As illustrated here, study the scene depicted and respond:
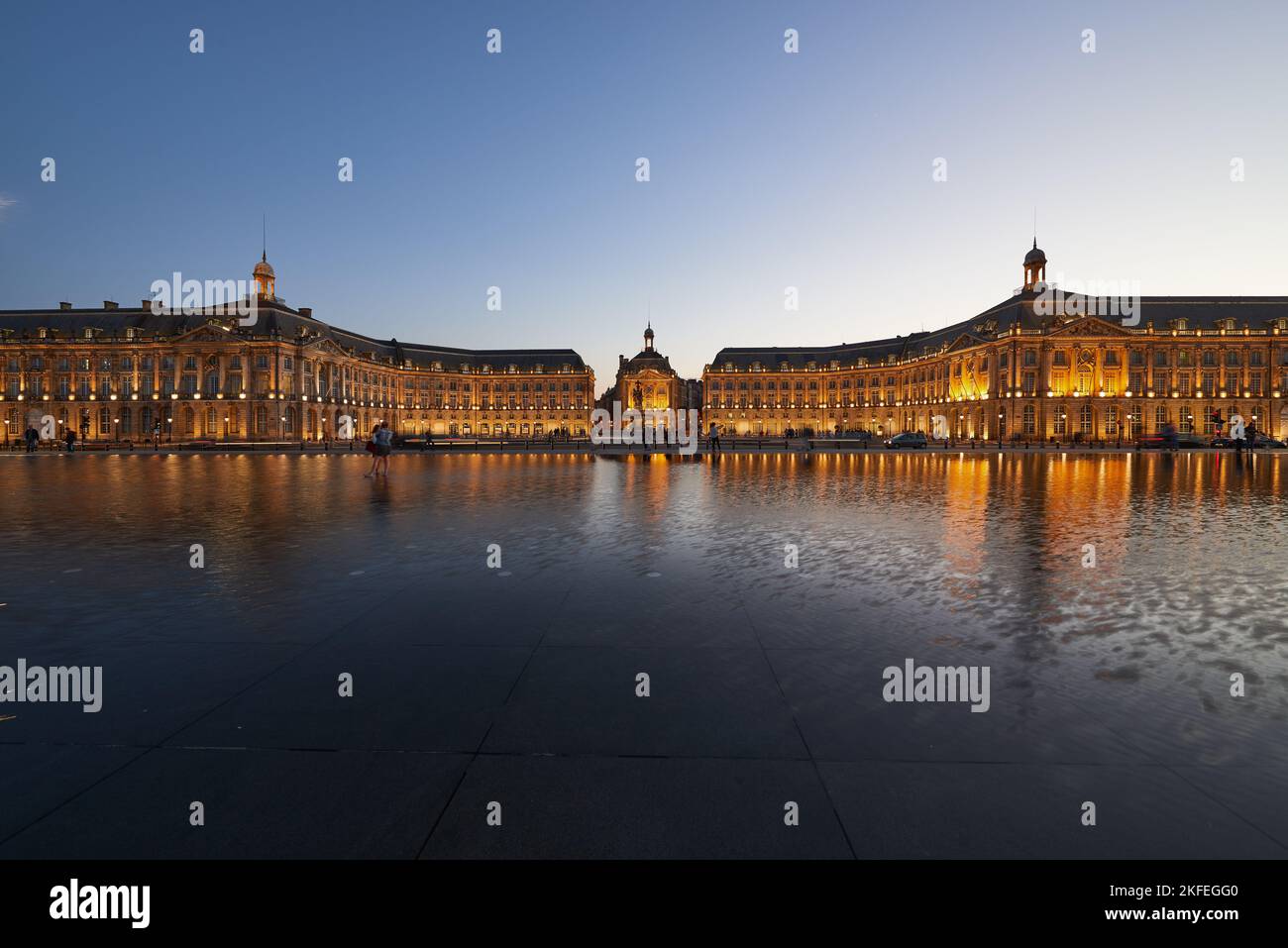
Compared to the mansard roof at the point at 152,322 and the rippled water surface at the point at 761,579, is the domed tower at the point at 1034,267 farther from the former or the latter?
the mansard roof at the point at 152,322

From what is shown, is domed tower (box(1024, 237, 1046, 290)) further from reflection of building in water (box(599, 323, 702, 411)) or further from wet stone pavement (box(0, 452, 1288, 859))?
wet stone pavement (box(0, 452, 1288, 859))

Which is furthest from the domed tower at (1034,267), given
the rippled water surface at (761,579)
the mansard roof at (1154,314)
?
the rippled water surface at (761,579)

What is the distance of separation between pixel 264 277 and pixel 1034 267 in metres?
112

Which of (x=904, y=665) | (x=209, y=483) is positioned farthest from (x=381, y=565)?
(x=209, y=483)

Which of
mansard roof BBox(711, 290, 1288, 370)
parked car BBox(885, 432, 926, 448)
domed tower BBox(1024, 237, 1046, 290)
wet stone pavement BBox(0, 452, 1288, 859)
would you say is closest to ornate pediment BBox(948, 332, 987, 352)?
mansard roof BBox(711, 290, 1288, 370)

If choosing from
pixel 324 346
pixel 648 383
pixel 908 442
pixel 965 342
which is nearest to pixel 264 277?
pixel 324 346

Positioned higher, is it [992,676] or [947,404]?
[947,404]

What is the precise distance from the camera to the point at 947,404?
95750 mm

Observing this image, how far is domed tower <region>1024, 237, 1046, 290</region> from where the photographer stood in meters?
Answer: 86.3

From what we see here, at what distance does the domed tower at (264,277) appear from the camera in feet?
300

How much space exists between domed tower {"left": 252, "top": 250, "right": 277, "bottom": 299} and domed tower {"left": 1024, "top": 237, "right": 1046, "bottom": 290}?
360ft

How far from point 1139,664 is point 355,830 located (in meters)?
5.69

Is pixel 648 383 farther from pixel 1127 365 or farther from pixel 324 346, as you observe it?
pixel 1127 365
